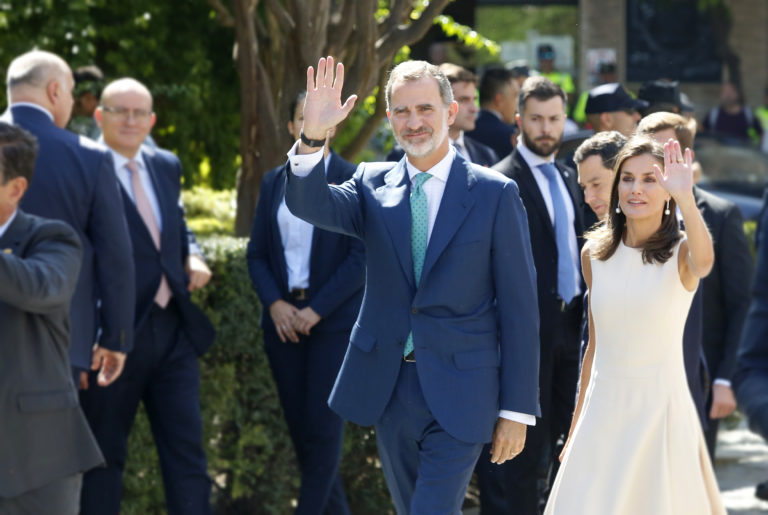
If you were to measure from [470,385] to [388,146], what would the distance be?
5.48 meters

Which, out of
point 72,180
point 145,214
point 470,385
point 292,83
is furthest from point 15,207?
point 292,83

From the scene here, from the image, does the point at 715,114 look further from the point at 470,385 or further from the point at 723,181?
the point at 470,385

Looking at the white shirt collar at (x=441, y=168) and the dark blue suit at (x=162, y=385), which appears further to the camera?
the dark blue suit at (x=162, y=385)

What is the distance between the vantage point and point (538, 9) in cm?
2378

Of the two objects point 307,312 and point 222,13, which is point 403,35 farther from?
point 307,312

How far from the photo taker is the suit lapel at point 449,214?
451 cm

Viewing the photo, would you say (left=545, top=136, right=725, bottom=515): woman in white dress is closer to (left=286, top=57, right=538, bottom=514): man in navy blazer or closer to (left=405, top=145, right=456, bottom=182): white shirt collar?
(left=286, top=57, right=538, bottom=514): man in navy blazer

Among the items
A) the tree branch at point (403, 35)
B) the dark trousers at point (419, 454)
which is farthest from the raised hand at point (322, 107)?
the tree branch at point (403, 35)

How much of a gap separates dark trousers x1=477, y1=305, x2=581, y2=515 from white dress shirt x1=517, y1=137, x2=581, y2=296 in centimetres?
23

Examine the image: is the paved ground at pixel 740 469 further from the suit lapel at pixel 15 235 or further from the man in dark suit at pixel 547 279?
the suit lapel at pixel 15 235

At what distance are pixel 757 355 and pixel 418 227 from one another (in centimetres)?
234

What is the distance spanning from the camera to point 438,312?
4.53m

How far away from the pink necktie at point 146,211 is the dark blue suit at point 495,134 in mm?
2806

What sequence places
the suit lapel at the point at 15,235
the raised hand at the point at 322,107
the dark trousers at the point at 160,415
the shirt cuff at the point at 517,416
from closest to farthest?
the raised hand at the point at 322,107
the shirt cuff at the point at 517,416
the suit lapel at the point at 15,235
the dark trousers at the point at 160,415
